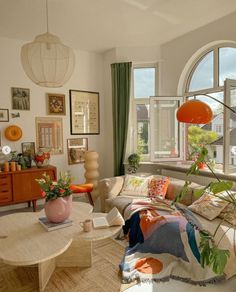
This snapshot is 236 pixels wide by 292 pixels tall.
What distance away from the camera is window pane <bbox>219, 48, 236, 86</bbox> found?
357 cm

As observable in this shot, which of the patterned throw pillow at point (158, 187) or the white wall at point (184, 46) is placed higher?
the white wall at point (184, 46)

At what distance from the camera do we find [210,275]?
2.12 m

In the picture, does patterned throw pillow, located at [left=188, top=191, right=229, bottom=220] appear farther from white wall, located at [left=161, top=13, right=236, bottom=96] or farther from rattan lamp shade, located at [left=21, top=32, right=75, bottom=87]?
white wall, located at [left=161, top=13, right=236, bottom=96]

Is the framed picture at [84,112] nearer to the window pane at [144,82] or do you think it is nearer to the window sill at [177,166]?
the window pane at [144,82]

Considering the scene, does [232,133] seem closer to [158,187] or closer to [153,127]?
[158,187]

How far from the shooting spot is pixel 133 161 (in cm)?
437

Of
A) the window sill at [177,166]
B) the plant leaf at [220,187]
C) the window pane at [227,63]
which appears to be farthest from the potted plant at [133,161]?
the plant leaf at [220,187]

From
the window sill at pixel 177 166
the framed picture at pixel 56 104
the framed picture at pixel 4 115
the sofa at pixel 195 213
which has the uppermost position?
the framed picture at pixel 56 104

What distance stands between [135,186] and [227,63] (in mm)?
2428

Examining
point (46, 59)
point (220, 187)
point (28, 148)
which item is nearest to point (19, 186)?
point (28, 148)

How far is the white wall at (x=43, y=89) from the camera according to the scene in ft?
13.1

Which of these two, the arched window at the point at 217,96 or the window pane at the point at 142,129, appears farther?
the window pane at the point at 142,129

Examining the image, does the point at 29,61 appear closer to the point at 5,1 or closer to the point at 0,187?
the point at 5,1

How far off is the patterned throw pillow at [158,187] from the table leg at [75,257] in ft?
4.78
